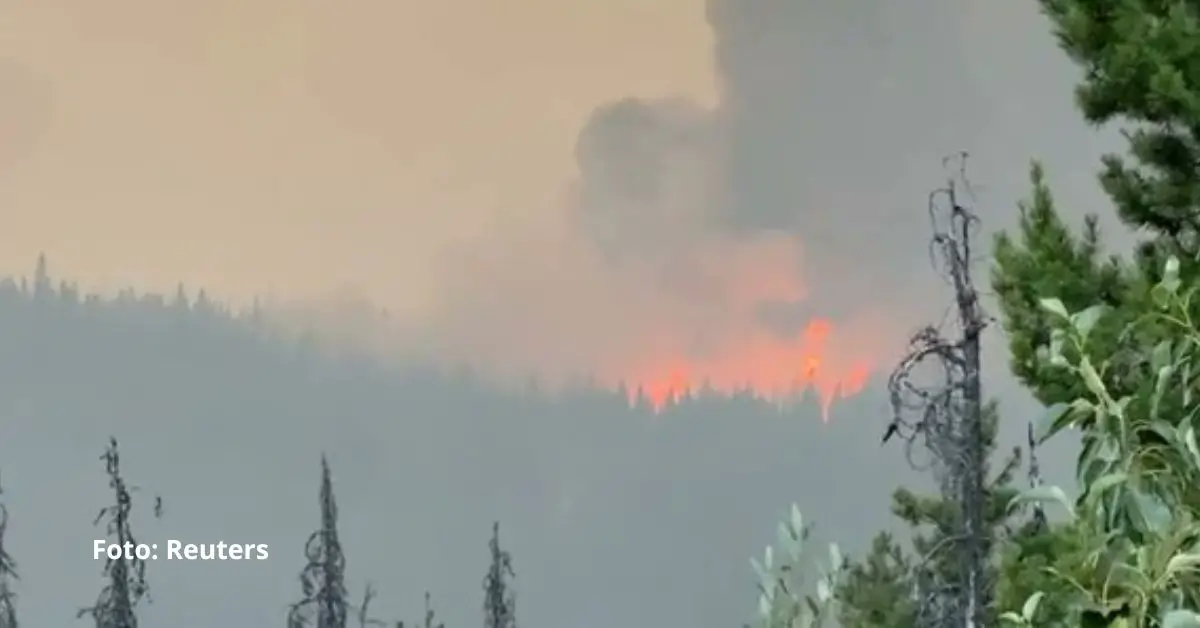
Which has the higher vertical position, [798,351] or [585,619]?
[798,351]

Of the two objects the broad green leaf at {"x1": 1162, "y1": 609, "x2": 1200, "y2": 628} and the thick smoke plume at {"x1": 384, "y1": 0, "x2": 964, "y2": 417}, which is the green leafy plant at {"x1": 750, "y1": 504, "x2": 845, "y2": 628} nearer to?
the thick smoke plume at {"x1": 384, "y1": 0, "x2": 964, "y2": 417}

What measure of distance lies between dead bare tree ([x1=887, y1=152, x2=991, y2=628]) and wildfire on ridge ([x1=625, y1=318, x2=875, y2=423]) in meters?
0.49

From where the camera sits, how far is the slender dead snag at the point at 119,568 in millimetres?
3498

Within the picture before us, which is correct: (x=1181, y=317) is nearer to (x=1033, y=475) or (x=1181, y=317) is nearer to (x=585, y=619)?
(x=1033, y=475)

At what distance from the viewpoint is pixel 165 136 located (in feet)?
12.7

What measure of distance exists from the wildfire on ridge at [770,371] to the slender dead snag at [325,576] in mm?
894

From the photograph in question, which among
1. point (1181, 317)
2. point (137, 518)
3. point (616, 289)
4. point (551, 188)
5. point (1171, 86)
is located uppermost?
point (551, 188)

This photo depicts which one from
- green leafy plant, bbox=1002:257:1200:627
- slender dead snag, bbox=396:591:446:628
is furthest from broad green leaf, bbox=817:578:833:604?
green leafy plant, bbox=1002:257:1200:627

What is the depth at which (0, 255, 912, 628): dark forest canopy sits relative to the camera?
3.59m

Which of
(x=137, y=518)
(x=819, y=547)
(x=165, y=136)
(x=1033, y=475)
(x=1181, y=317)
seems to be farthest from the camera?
(x=819, y=547)

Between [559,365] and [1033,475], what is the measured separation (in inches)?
56.3

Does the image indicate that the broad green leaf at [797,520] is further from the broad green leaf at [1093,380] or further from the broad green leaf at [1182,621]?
the broad green leaf at [1182,621]

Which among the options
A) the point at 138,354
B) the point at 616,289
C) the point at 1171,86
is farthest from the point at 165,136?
the point at 1171,86

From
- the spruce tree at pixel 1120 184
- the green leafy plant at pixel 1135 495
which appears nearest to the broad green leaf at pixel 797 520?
the spruce tree at pixel 1120 184
